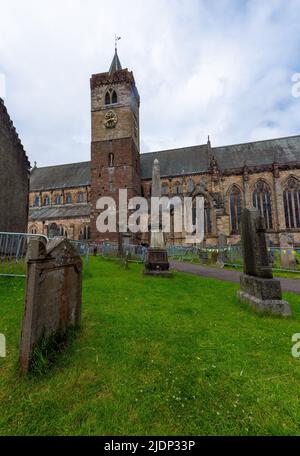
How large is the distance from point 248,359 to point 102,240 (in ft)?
83.5

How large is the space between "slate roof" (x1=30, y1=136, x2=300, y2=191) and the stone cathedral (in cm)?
13

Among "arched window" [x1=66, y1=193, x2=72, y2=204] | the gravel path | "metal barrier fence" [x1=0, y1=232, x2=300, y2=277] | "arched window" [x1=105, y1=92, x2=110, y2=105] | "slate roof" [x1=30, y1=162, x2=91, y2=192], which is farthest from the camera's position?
"slate roof" [x1=30, y1=162, x2=91, y2=192]

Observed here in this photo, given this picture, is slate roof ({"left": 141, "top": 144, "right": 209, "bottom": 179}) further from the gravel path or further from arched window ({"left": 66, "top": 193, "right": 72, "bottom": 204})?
the gravel path

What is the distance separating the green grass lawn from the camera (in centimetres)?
167

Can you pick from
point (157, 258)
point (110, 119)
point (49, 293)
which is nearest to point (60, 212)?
point (110, 119)

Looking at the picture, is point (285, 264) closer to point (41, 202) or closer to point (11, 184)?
point (11, 184)

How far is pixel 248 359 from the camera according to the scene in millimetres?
2580

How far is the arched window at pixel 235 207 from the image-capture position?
30036 mm

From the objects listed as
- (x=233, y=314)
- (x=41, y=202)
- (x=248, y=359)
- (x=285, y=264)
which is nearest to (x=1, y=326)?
(x=248, y=359)

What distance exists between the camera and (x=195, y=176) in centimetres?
3319

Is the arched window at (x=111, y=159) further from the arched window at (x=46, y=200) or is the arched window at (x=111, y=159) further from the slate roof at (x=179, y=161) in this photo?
the arched window at (x=46, y=200)

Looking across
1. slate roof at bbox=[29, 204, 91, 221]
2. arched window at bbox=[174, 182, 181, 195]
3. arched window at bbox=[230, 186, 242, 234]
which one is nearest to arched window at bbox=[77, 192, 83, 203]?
slate roof at bbox=[29, 204, 91, 221]

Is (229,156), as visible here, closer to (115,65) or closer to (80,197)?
(115,65)

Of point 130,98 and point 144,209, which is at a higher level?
point 130,98
